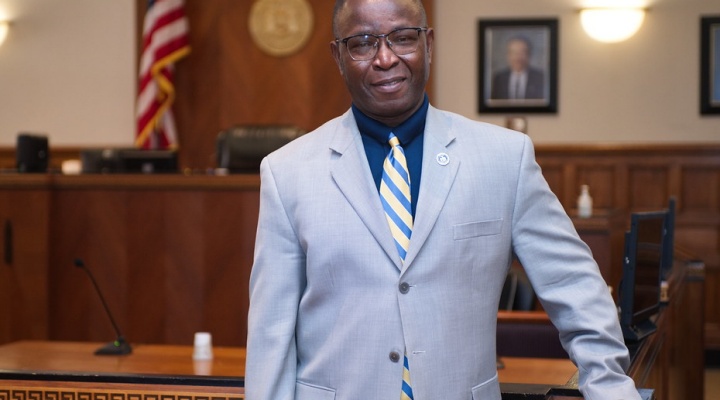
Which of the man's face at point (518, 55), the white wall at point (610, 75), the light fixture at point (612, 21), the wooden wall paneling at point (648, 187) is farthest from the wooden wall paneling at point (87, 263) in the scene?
the wooden wall paneling at point (648, 187)

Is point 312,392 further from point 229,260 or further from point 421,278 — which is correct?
point 229,260

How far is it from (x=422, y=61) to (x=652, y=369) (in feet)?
6.61

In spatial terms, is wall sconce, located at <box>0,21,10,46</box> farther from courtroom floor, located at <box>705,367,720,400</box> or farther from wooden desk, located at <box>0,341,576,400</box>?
courtroom floor, located at <box>705,367,720,400</box>

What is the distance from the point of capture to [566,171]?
8516mm

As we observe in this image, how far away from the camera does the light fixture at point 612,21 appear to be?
8328 millimetres

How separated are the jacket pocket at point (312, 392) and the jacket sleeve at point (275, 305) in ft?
0.05

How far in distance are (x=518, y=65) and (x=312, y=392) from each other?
6.96 metres

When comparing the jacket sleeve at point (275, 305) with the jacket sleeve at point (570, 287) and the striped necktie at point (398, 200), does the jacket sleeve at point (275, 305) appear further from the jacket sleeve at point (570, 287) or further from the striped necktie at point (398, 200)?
the jacket sleeve at point (570, 287)

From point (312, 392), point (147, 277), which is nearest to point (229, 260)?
point (147, 277)

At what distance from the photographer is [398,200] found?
6.37ft

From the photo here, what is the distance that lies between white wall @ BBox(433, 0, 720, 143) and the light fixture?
6.3 inches

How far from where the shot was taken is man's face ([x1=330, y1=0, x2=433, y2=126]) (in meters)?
1.91

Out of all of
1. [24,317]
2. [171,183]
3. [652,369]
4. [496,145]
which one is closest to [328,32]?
[171,183]

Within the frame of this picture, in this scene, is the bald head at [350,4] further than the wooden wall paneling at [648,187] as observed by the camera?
No
